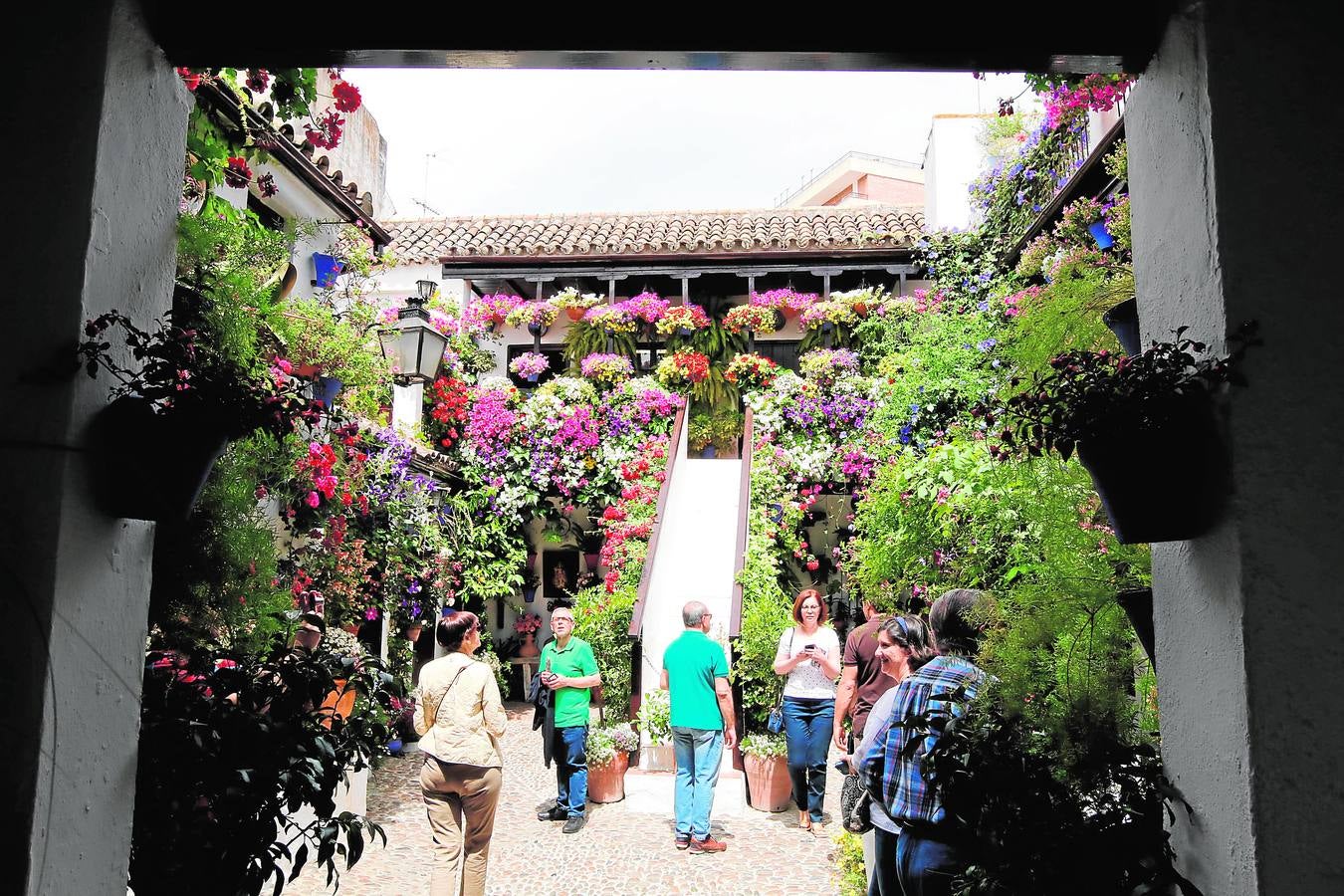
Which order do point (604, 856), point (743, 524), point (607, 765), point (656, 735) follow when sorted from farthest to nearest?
point (743, 524), point (656, 735), point (607, 765), point (604, 856)

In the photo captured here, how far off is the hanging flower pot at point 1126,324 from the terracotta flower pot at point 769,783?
518cm

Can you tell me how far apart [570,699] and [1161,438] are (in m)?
5.12

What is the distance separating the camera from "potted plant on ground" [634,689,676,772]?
7.94 m

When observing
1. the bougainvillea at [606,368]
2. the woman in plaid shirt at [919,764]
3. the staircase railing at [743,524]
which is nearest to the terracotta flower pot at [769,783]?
the staircase railing at [743,524]

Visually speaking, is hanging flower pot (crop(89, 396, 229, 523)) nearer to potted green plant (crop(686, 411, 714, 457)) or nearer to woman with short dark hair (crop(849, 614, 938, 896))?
woman with short dark hair (crop(849, 614, 938, 896))

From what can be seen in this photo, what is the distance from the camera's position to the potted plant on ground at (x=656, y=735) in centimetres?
794

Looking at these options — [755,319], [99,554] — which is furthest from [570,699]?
[755,319]

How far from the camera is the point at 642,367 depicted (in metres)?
15.0

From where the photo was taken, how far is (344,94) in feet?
11.3

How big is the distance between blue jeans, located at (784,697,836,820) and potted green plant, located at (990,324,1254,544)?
4.48m

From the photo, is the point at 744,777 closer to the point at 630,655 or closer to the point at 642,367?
the point at 630,655

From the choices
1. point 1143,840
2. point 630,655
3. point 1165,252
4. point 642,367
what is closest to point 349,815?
point 1143,840

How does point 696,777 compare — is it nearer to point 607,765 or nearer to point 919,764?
point 607,765

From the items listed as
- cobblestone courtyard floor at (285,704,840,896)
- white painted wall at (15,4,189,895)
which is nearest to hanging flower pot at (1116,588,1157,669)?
white painted wall at (15,4,189,895)
